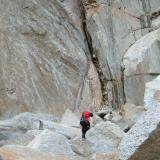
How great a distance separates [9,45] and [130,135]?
1901 cm

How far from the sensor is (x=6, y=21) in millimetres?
26891

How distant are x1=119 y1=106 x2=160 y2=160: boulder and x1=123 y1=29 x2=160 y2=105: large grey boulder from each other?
1834 cm

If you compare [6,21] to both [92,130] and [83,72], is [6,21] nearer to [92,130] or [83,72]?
[83,72]

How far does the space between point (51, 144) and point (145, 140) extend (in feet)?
17.4

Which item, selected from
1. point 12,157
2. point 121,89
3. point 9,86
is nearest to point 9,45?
point 9,86

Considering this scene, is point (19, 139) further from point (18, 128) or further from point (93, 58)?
point (93, 58)

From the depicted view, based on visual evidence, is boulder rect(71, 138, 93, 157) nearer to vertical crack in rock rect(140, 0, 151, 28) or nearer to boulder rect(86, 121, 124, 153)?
boulder rect(86, 121, 124, 153)

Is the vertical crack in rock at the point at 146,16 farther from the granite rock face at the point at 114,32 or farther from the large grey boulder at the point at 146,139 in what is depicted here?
the large grey boulder at the point at 146,139

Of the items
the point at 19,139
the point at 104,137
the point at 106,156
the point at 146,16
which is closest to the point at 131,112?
the point at 146,16

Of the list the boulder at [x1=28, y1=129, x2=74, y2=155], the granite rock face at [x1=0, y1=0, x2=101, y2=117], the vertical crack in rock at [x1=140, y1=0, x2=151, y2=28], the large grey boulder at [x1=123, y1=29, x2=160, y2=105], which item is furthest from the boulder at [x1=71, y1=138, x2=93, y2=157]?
the vertical crack in rock at [x1=140, y1=0, x2=151, y2=28]

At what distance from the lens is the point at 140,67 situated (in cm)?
2723

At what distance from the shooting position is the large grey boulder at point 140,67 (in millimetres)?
27016

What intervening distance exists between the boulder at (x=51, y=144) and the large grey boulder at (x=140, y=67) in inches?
546

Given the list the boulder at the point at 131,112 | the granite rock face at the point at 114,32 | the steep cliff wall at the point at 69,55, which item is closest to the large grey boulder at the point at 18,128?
the boulder at the point at 131,112
